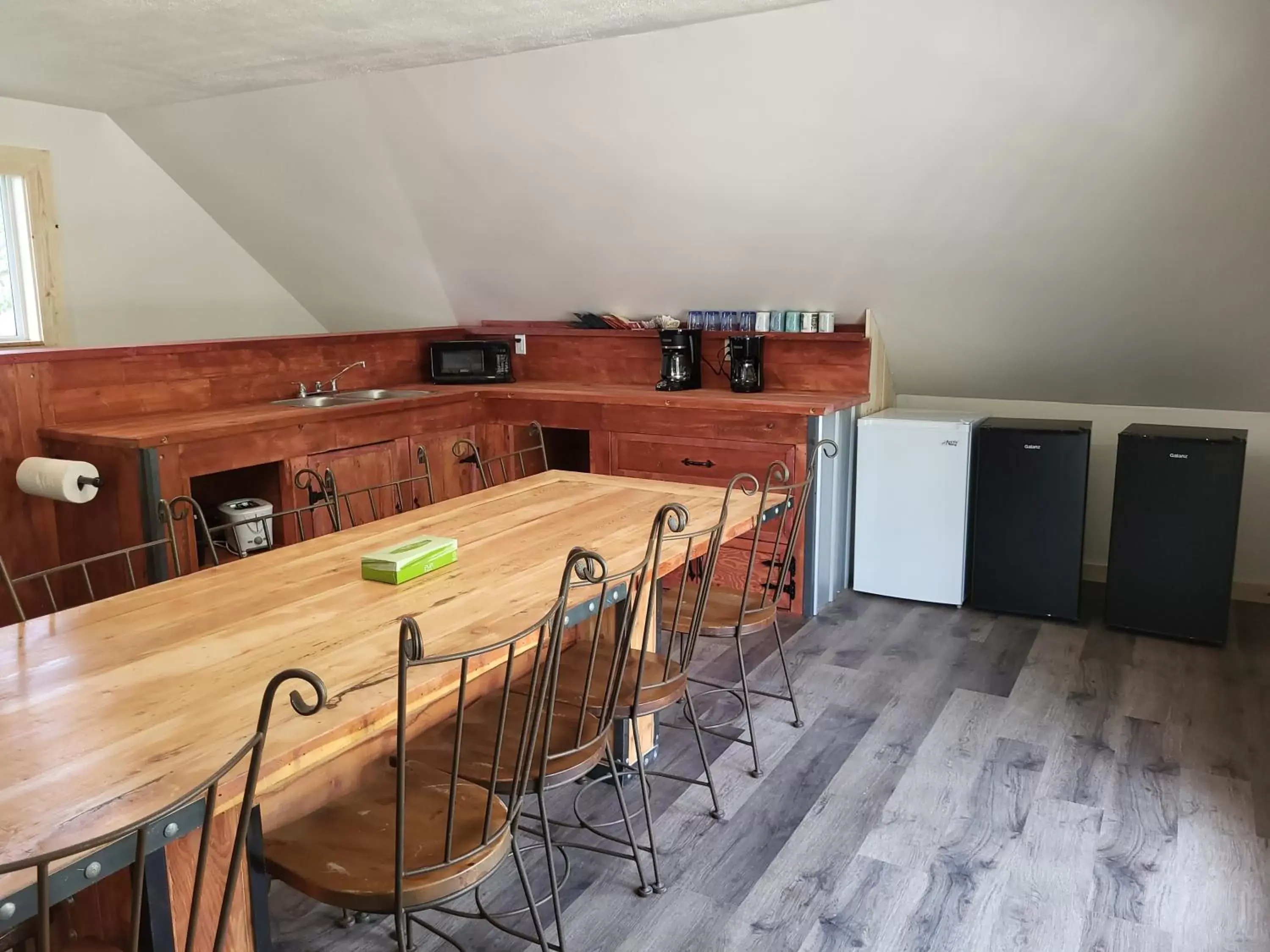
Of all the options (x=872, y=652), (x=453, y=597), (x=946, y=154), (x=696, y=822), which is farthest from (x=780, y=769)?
(x=946, y=154)

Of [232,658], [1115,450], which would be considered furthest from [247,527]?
[1115,450]

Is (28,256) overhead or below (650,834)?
overhead

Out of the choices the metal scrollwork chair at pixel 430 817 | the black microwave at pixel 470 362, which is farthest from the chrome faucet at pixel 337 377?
the metal scrollwork chair at pixel 430 817

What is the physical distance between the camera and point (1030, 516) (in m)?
3.95

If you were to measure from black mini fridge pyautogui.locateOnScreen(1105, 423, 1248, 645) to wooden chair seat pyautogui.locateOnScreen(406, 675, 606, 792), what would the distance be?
2.61m

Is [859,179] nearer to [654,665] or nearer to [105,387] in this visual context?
[654,665]

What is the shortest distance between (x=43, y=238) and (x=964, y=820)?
15.6 feet

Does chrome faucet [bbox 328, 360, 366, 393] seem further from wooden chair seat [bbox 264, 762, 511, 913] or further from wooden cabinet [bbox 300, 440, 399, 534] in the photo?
wooden chair seat [bbox 264, 762, 511, 913]

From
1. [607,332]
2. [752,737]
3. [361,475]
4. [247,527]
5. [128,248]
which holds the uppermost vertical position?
[128,248]

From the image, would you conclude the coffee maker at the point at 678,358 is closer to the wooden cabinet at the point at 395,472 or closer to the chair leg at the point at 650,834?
the wooden cabinet at the point at 395,472

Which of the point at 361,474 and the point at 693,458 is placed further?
the point at 693,458

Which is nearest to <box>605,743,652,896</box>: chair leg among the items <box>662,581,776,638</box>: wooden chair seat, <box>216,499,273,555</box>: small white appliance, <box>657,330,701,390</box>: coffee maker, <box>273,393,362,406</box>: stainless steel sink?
<box>662,581,776,638</box>: wooden chair seat

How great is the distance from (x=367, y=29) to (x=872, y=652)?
285 cm

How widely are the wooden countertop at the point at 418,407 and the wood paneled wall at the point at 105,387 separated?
0.07 m
